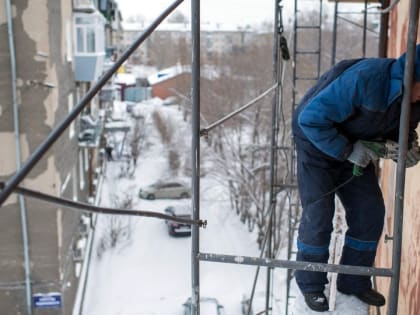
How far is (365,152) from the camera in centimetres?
271

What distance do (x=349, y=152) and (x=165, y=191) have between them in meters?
19.9

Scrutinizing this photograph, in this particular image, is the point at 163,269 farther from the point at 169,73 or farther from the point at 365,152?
the point at 365,152

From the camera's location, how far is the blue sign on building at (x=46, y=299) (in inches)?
413

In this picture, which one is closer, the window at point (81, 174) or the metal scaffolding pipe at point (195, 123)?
the metal scaffolding pipe at point (195, 123)

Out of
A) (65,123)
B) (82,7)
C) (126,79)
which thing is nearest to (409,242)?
(65,123)

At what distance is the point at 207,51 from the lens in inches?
995

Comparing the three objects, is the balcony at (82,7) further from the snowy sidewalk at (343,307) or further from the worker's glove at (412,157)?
the worker's glove at (412,157)

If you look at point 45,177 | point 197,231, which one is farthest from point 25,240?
point 197,231

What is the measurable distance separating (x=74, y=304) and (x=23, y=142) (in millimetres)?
4857

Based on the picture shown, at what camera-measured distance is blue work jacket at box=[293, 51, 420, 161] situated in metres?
2.38

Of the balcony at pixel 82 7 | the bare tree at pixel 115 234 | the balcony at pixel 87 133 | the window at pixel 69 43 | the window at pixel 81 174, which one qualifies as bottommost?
the bare tree at pixel 115 234

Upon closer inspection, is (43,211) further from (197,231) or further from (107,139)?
(107,139)

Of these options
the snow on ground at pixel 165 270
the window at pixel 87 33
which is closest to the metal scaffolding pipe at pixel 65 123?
the snow on ground at pixel 165 270

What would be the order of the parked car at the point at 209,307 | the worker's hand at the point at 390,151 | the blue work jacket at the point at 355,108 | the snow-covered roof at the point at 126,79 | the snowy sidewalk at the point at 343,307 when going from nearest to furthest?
the blue work jacket at the point at 355,108, the worker's hand at the point at 390,151, the snowy sidewalk at the point at 343,307, the parked car at the point at 209,307, the snow-covered roof at the point at 126,79
